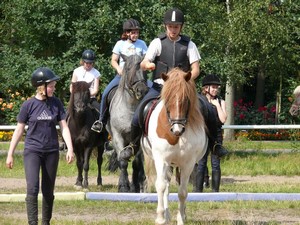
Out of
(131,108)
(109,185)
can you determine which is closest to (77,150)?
(109,185)

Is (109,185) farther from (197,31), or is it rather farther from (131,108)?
(197,31)

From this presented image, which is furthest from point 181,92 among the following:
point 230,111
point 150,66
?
point 230,111

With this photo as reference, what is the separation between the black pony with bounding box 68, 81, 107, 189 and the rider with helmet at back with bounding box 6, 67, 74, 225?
6386 millimetres

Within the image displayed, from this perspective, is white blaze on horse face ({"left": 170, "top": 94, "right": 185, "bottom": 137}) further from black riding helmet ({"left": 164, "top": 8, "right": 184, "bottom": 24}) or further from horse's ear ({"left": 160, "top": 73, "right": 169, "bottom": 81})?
black riding helmet ({"left": 164, "top": 8, "right": 184, "bottom": 24})

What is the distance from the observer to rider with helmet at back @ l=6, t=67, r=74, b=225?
10562 mm

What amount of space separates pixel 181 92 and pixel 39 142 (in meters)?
1.81

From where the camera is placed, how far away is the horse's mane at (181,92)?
10984mm

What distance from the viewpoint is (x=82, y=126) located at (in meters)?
17.7

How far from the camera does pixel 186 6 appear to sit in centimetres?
2528

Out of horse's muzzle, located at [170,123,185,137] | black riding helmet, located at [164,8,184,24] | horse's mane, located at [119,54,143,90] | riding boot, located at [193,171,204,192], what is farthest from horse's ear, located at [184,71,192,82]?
riding boot, located at [193,171,204,192]

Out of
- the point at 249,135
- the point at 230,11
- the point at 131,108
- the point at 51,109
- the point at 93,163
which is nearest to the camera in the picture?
the point at 51,109

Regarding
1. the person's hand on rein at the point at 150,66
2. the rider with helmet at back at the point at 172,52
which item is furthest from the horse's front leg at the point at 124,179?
the person's hand on rein at the point at 150,66

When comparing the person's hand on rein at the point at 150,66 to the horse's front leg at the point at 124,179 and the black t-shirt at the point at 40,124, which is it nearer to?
the black t-shirt at the point at 40,124

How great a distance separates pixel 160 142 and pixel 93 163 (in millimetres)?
11506
